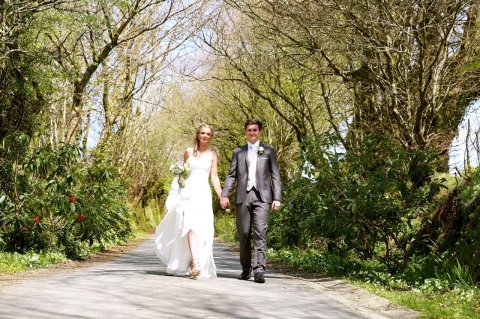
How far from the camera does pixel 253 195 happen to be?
9430 mm

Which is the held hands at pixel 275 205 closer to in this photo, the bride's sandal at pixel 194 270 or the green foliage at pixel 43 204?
the bride's sandal at pixel 194 270

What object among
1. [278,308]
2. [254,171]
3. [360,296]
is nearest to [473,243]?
[360,296]

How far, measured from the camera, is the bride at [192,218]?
9789 mm

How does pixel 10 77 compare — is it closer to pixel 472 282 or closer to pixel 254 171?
pixel 254 171

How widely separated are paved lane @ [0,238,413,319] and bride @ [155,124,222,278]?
0.67 metres

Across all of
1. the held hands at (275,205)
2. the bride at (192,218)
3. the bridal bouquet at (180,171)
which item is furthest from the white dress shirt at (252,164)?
the bridal bouquet at (180,171)

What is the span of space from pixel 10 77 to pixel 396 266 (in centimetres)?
830

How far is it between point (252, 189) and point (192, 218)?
1.12 meters

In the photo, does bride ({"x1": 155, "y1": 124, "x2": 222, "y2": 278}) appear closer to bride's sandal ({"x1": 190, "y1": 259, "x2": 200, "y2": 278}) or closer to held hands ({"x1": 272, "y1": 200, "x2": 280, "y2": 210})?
bride's sandal ({"x1": 190, "y1": 259, "x2": 200, "y2": 278})

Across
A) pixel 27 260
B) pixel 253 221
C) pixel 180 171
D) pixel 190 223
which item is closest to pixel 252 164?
pixel 253 221

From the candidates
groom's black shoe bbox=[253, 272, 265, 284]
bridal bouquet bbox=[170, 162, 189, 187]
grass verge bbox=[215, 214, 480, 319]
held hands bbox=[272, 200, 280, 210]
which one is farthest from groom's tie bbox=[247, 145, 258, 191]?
grass verge bbox=[215, 214, 480, 319]

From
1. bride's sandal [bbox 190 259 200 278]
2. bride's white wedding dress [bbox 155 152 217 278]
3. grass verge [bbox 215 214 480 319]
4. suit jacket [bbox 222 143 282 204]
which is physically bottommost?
grass verge [bbox 215 214 480 319]

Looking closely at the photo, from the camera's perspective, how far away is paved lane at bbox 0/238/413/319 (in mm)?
5742

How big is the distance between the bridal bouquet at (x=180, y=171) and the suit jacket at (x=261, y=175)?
793mm
